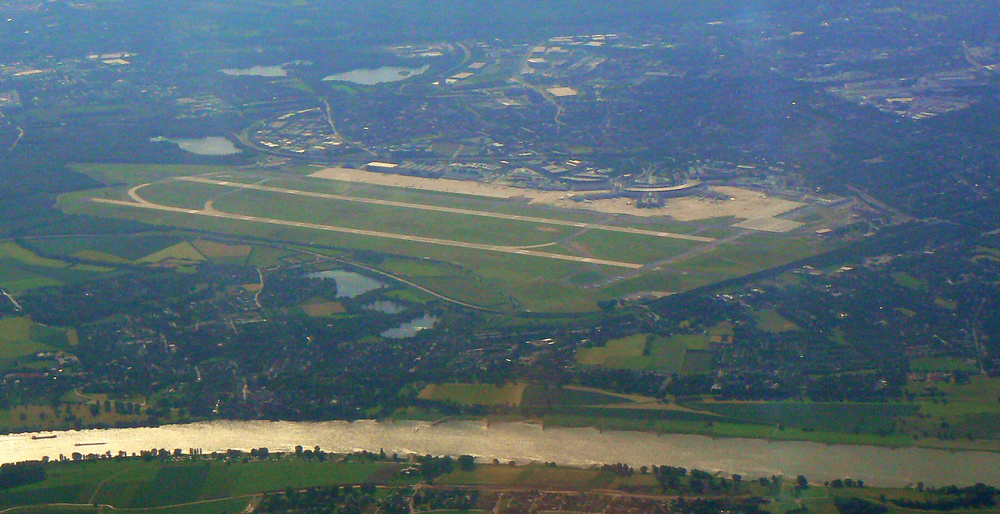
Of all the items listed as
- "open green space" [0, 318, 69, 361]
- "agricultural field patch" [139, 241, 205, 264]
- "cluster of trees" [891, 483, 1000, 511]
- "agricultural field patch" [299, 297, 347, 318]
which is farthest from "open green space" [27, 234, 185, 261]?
"cluster of trees" [891, 483, 1000, 511]

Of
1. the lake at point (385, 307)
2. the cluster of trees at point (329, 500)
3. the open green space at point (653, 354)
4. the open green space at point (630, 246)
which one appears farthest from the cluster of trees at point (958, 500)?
the lake at point (385, 307)

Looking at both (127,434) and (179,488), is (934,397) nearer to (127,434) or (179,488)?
(179,488)

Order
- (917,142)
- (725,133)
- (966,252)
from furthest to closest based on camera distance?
(725,133), (917,142), (966,252)

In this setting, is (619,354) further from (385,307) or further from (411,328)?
(385,307)

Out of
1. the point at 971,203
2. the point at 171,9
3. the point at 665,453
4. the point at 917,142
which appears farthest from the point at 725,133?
the point at 171,9

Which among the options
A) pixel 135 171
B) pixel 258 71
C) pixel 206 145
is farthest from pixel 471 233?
pixel 258 71
